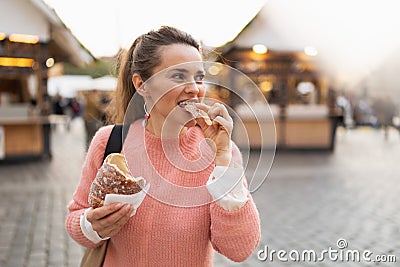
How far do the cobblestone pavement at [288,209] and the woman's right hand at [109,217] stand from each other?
40cm

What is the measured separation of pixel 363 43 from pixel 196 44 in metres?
13.3

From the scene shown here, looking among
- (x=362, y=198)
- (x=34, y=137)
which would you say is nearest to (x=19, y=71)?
(x=34, y=137)

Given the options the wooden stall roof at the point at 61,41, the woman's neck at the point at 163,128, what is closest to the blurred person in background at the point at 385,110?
the wooden stall roof at the point at 61,41

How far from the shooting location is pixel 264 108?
63.4 inches

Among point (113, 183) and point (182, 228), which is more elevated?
point (113, 183)

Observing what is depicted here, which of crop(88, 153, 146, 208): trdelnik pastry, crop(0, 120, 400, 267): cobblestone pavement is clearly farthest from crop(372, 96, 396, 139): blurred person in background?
crop(88, 153, 146, 208): trdelnik pastry

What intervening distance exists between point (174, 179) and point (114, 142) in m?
0.30

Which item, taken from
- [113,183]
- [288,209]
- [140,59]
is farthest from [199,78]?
[288,209]

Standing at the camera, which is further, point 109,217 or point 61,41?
point 61,41

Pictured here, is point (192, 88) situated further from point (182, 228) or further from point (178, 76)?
point (182, 228)

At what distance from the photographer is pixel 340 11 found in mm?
11695

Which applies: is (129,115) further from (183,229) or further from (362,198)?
(362,198)

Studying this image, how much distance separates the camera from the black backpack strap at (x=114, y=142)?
5.93 ft

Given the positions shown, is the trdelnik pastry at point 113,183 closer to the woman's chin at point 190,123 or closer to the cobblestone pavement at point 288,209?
the woman's chin at point 190,123
